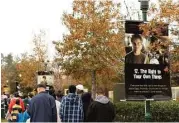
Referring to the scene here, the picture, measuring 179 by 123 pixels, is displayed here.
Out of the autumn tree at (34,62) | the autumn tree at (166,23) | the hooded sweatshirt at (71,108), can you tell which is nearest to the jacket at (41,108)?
the hooded sweatshirt at (71,108)

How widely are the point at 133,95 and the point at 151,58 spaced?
3.80ft

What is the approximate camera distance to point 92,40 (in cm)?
2680

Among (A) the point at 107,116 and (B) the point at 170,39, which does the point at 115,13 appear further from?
(A) the point at 107,116

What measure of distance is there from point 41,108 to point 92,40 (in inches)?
678

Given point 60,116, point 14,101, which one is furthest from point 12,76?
point 60,116

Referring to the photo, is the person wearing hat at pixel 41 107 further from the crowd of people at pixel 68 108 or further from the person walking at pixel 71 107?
the person walking at pixel 71 107

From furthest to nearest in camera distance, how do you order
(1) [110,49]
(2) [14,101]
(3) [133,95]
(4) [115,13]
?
(4) [115,13] < (1) [110,49] < (2) [14,101] < (3) [133,95]

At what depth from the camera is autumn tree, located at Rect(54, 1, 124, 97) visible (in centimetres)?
2520

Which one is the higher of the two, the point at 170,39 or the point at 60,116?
the point at 170,39

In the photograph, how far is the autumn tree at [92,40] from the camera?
25.2 metres

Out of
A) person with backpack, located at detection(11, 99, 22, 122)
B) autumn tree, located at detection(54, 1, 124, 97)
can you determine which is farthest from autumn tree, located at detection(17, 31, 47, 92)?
person with backpack, located at detection(11, 99, 22, 122)

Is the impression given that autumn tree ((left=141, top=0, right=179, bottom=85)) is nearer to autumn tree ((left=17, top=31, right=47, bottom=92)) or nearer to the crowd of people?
the crowd of people

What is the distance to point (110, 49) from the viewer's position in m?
24.7

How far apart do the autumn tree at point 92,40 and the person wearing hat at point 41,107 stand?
44.1ft
